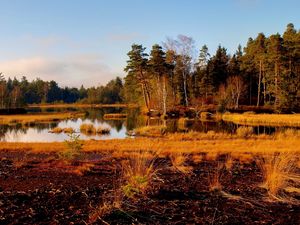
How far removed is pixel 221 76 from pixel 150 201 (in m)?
58.7

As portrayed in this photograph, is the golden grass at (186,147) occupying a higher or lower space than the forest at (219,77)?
lower

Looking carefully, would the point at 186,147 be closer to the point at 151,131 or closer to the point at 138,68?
the point at 151,131

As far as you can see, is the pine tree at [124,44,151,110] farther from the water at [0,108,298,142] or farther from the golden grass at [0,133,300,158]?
the golden grass at [0,133,300,158]

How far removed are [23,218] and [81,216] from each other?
80 centimetres

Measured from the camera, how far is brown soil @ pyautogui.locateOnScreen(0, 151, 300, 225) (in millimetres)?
4965

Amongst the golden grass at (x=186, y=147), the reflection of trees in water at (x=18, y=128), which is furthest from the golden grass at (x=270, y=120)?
the reflection of trees in water at (x=18, y=128)

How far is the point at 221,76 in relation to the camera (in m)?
62.5

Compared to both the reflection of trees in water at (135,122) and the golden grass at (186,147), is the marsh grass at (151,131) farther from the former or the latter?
the golden grass at (186,147)

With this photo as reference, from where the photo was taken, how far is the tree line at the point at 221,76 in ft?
164

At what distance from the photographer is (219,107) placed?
51.6 metres

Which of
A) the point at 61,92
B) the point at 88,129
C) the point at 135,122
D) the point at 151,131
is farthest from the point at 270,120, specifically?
the point at 61,92

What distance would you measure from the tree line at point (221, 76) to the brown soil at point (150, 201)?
138 feet

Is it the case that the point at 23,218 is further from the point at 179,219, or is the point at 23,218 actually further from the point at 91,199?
the point at 179,219

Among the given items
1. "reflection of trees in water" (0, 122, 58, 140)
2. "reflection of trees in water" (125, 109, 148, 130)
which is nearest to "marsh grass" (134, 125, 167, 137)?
"reflection of trees in water" (125, 109, 148, 130)
